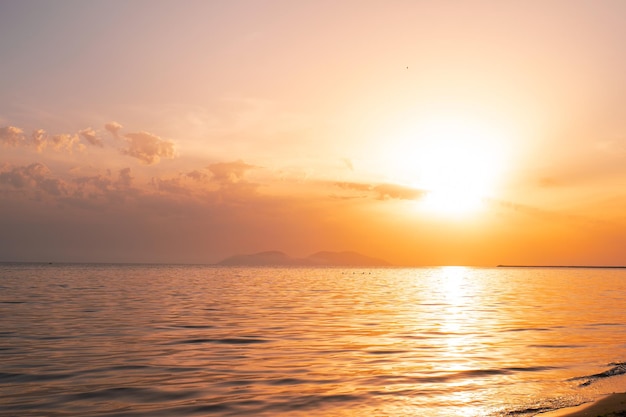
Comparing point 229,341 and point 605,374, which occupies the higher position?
point 605,374

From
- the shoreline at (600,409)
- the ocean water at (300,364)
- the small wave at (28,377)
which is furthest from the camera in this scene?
the small wave at (28,377)

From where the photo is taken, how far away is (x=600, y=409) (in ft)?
45.5

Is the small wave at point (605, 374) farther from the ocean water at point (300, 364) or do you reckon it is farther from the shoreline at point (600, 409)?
the shoreline at point (600, 409)

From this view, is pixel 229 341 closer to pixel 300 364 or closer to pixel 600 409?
pixel 300 364

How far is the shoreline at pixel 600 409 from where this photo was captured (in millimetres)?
13156

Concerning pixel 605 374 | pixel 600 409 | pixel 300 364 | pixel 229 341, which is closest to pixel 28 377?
pixel 300 364

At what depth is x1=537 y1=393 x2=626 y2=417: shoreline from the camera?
43.2 ft

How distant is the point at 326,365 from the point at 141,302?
117 feet

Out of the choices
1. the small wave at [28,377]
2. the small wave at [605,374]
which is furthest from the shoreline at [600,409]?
the small wave at [28,377]

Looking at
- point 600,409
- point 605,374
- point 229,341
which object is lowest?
point 229,341

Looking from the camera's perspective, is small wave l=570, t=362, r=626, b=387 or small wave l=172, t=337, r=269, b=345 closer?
small wave l=570, t=362, r=626, b=387

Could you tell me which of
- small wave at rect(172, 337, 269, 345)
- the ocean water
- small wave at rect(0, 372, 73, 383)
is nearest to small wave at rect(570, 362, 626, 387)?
the ocean water

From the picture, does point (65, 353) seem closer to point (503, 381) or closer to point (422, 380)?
point (422, 380)

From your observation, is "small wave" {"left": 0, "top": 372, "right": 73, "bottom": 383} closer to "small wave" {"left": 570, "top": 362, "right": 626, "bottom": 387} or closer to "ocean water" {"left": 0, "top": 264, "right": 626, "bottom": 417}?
"ocean water" {"left": 0, "top": 264, "right": 626, "bottom": 417}
